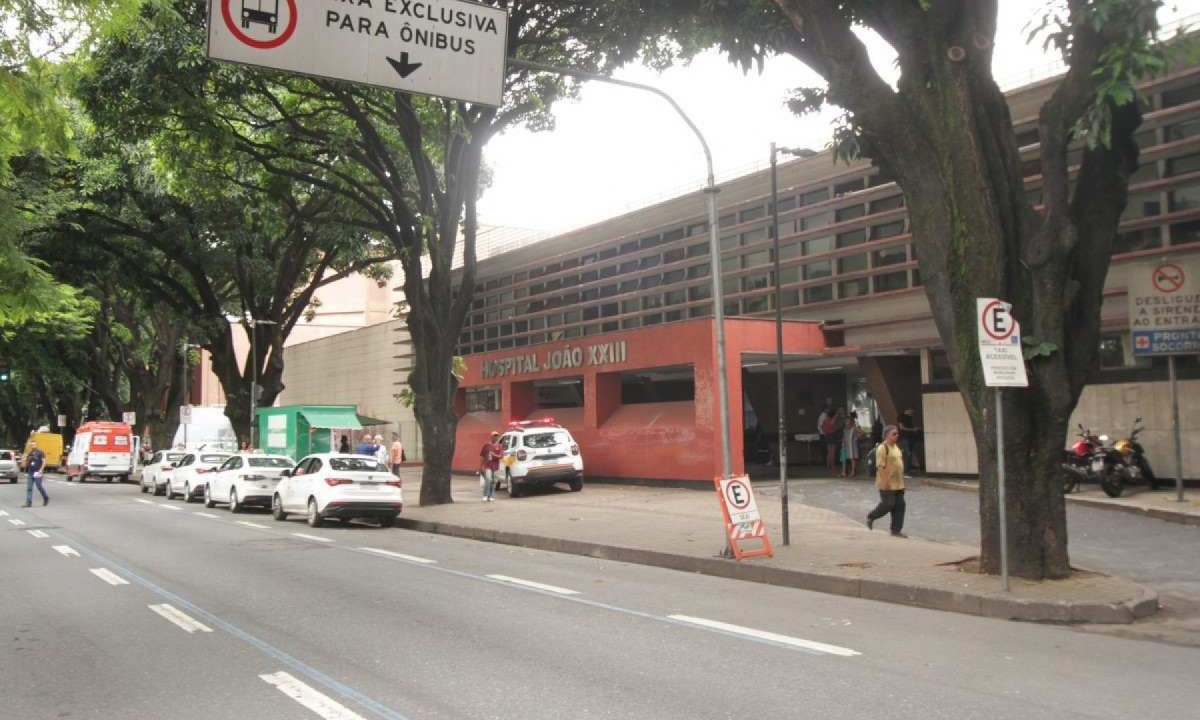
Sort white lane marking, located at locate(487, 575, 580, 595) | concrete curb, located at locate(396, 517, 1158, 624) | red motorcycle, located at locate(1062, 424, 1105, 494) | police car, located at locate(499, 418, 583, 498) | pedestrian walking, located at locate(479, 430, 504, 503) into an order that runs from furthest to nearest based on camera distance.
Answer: police car, located at locate(499, 418, 583, 498), pedestrian walking, located at locate(479, 430, 504, 503), red motorcycle, located at locate(1062, 424, 1105, 494), white lane marking, located at locate(487, 575, 580, 595), concrete curb, located at locate(396, 517, 1158, 624)

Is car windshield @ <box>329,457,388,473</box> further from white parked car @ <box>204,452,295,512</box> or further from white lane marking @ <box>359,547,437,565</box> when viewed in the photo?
white lane marking @ <box>359,547,437,565</box>

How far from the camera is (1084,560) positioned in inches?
472

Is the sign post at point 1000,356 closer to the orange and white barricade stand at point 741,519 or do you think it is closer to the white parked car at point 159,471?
the orange and white barricade stand at point 741,519

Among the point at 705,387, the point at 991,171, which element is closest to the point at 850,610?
the point at 991,171

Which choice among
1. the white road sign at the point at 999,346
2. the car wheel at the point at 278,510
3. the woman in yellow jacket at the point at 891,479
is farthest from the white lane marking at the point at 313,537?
the white road sign at the point at 999,346

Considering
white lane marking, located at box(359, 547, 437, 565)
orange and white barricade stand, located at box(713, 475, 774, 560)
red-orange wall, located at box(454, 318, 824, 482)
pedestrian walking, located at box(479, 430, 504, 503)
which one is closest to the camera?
orange and white barricade stand, located at box(713, 475, 774, 560)

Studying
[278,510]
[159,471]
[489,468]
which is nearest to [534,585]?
[278,510]

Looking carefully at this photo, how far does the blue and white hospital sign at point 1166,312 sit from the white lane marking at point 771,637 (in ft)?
35.5

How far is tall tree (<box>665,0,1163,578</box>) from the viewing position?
33.1 feet

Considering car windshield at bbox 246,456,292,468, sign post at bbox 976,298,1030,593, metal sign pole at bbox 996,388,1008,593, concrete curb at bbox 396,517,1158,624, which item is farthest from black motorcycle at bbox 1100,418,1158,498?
car windshield at bbox 246,456,292,468

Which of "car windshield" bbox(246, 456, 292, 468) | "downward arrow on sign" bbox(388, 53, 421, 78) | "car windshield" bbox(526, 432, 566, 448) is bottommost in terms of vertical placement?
"car windshield" bbox(246, 456, 292, 468)

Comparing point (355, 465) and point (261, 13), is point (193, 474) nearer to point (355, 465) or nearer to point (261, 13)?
point (355, 465)

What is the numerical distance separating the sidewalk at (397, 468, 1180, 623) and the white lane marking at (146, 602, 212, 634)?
20.2ft

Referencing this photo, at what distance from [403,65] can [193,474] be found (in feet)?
77.2
